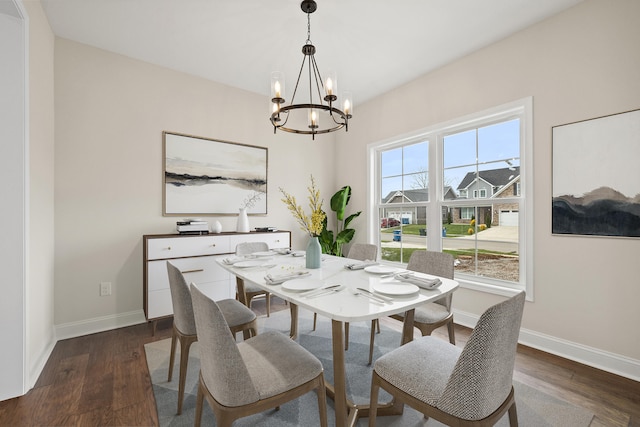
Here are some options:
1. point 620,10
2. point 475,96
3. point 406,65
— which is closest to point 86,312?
point 406,65

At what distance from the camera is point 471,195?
3029 millimetres

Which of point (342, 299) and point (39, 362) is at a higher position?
point (342, 299)

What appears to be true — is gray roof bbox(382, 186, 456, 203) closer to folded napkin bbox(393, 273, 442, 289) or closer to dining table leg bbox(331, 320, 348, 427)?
folded napkin bbox(393, 273, 442, 289)

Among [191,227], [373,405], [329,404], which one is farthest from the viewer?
[191,227]

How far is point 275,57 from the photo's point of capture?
116 inches

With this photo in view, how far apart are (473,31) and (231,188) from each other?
307cm

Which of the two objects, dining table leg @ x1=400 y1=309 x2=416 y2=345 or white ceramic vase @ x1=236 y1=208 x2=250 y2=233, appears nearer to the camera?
dining table leg @ x1=400 y1=309 x2=416 y2=345

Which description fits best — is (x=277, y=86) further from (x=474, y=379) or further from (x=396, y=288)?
(x=474, y=379)

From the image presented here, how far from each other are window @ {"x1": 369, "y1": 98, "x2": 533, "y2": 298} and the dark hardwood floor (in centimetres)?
73

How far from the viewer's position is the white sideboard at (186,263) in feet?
8.86

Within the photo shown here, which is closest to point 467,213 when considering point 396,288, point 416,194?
point 416,194

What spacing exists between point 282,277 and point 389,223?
2614mm

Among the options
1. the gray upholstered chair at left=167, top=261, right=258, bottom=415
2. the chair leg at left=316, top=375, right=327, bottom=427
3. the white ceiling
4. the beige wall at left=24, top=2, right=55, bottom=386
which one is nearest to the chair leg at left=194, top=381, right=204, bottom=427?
the gray upholstered chair at left=167, top=261, right=258, bottom=415

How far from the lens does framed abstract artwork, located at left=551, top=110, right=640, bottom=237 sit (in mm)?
1995
